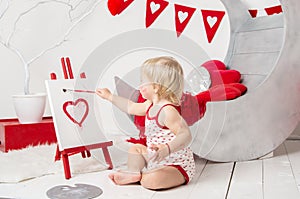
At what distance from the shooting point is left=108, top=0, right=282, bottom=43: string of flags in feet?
6.34

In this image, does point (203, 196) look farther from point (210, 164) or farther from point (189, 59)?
point (189, 59)

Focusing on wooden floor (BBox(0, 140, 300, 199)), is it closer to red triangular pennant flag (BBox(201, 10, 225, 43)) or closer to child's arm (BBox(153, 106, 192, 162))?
child's arm (BBox(153, 106, 192, 162))

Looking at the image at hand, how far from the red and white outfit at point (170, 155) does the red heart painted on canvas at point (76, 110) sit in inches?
9.3

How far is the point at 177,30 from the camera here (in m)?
1.98

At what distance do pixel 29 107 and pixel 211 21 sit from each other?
943mm

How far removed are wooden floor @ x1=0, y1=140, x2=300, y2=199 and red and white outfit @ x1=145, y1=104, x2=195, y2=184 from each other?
50 mm

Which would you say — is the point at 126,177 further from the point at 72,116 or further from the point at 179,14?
the point at 179,14

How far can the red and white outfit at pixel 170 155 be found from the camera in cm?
115

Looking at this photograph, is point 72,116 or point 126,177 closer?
point 126,177

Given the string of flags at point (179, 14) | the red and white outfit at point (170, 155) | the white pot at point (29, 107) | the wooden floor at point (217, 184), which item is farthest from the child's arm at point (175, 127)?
the string of flags at point (179, 14)

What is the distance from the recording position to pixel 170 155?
45.1 inches

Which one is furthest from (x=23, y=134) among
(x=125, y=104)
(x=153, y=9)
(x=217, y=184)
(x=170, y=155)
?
(x=153, y=9)

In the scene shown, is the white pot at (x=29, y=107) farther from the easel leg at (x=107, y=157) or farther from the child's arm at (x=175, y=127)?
the child's arm at (x=175, y=127)

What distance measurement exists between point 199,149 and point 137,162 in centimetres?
26
